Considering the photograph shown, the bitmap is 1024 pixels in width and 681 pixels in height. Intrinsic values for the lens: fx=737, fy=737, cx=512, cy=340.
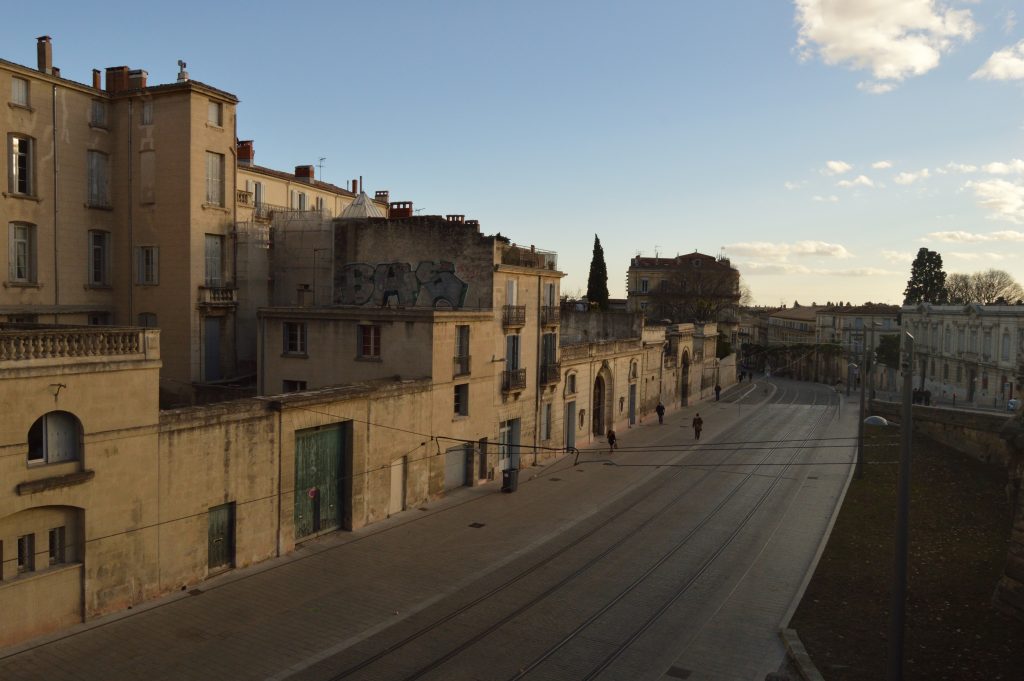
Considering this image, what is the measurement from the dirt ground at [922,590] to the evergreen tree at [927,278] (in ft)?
238

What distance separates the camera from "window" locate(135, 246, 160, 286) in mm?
32281

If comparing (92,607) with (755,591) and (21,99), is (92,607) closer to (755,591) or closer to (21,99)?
→ (755,591)

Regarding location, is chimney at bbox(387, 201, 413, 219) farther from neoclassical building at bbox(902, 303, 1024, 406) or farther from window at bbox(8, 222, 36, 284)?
neoclassical building at bbox(902, 303, 1024, 406)

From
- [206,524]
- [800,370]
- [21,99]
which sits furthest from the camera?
[800,370]

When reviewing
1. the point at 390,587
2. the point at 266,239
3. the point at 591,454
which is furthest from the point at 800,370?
the point at 390,587

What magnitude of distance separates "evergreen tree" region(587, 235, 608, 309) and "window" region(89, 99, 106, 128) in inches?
2026

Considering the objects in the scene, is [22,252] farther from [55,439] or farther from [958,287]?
[958,287]

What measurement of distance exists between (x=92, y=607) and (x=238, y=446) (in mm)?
5127

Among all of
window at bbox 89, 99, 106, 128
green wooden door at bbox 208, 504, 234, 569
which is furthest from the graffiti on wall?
green wooden door at bbox 208, 504, 234, 569

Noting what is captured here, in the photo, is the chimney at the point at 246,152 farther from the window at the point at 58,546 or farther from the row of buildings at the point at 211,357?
the window at the point at 58,546

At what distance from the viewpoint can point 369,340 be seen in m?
29.2

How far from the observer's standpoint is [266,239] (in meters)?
36.9

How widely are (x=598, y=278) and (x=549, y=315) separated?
132 feet

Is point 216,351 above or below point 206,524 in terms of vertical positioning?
above
